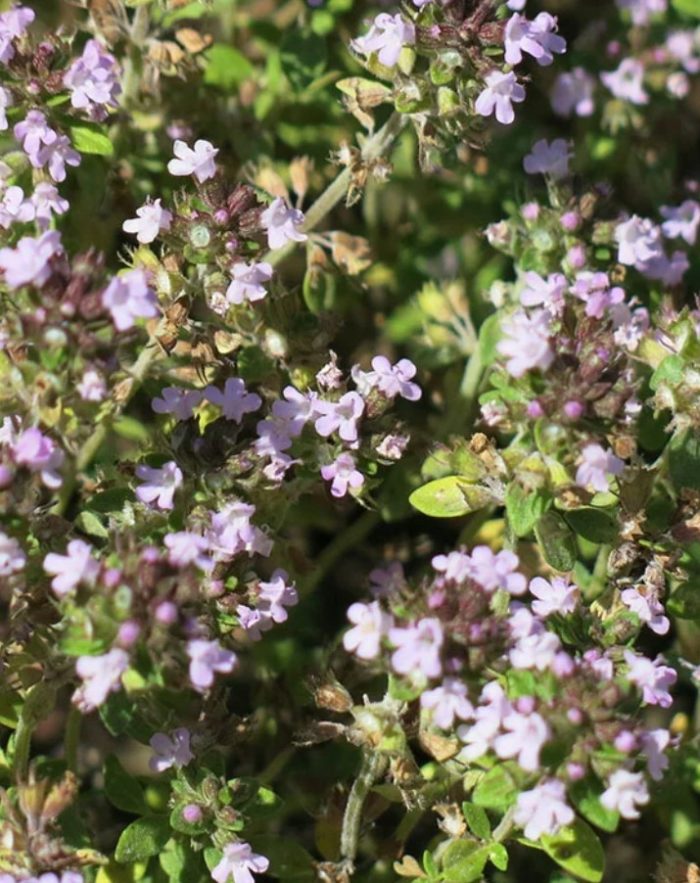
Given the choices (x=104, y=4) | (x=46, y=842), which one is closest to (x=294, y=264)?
(x=104, y=4)

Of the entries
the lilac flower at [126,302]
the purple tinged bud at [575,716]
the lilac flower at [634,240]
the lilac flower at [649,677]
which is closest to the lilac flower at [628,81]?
the lilac flower at [634,240]

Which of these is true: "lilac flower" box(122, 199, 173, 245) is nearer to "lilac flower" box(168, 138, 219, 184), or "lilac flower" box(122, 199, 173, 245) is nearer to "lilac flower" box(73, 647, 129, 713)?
"lilac flower" box(168, 138, 219, 184)

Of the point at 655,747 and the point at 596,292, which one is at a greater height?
the point at 596,292

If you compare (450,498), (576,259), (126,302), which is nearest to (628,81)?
(576,259)

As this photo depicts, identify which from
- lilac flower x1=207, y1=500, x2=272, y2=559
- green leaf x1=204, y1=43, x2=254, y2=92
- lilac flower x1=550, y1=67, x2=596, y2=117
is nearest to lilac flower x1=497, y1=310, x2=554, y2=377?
lilac flower x1=207, y1=500, x2=272, y2=559

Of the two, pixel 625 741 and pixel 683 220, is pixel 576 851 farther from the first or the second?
pixel 683 220

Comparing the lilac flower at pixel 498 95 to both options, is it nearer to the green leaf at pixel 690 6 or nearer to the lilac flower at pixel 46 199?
the lilac flower at pixel 46 199
